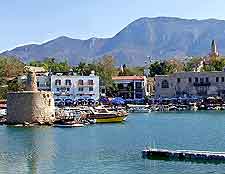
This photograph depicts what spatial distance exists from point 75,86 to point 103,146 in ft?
219

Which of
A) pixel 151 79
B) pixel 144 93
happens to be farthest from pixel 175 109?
pixel 151 79

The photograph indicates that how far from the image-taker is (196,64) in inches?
6156

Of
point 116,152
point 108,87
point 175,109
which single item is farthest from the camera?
point 108,87

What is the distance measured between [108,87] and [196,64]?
120ft

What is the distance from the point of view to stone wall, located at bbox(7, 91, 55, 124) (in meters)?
73.6

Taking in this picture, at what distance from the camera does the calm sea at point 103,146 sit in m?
38.3

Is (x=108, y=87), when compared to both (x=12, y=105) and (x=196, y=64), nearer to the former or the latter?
(x=196, y=64)

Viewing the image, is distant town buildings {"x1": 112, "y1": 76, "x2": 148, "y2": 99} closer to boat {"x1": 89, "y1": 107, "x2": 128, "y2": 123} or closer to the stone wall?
boat {"x1": 89, "y1": 107, "x2": 128, "y2": 123}

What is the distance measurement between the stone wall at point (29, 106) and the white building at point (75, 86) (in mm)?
41132

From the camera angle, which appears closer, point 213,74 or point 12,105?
point 12,105

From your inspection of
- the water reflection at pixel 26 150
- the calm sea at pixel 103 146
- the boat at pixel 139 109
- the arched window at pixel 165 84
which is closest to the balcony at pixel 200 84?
the arched window at pixel 165 84

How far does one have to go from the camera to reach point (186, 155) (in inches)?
1619

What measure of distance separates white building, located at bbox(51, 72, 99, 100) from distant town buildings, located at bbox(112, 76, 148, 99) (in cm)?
1346

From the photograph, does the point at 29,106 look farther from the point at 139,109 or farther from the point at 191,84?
the point at 191,84
